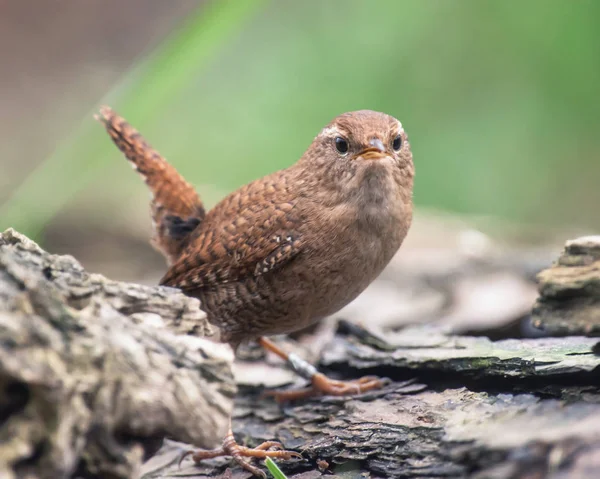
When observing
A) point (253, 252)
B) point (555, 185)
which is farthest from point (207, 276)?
point (555, 185)

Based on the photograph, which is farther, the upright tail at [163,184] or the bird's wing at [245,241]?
the upright tail at [163,184]

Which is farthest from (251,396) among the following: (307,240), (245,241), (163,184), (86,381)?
(86,381)

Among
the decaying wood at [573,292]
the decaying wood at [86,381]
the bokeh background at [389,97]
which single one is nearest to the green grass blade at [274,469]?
the decaying wood at [86,381]

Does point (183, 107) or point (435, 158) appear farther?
point (183, 107)

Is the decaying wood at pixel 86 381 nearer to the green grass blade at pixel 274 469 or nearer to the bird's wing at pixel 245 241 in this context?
the green grass blade at pixel 274 469

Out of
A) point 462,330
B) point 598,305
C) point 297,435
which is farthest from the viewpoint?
point 462,330

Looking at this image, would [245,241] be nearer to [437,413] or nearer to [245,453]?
[245,453]

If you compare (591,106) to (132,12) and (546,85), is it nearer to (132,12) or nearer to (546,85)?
(546,85)

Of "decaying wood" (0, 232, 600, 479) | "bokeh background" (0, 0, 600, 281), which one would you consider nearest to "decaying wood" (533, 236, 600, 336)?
"decaying wood" (0, 232, 600, 479)

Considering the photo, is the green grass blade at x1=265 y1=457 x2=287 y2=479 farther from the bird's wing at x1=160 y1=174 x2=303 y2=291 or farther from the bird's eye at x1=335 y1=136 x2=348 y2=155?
the bird's eye at x1=335 y1=136 x2=348 y2=155
